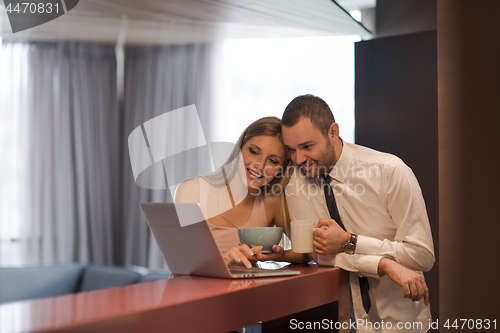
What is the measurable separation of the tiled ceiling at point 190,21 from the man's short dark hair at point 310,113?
3.69 feet

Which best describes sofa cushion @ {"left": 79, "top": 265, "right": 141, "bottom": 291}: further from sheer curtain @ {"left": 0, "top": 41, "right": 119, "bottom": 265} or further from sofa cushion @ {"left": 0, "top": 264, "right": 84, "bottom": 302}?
sheer curtain @ {"left": 0, "top": 41, "right": 119, "bottom": 265}

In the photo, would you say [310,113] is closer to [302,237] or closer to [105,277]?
[302,237]

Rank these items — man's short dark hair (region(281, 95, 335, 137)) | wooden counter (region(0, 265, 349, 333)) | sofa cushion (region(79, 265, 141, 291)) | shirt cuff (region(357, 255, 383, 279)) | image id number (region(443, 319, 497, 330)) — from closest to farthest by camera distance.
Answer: wooden counter (region(0, 265, 349, 333))
shirt cuff (region(357, 255, 383, 279))
man's short dark hair (region(281, 95, 335, 137))
image id number (region(443, 319, 497, 330))
sofa cushion (region(79, 265, 141, 291))

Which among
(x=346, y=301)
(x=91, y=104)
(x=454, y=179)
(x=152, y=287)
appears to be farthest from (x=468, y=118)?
(x=91, y=104)

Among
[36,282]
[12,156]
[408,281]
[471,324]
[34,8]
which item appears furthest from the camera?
[12,156]

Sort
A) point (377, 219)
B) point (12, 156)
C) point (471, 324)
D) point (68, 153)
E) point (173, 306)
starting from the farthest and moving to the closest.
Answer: point (68, 153) → point (12, 156) → point (471, 324) → point (377, 219) → point (173, 306)

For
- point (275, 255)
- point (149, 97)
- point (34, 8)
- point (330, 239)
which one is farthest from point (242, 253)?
point (149, 97)

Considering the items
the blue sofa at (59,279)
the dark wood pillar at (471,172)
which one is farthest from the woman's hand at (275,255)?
the blue sofa at (59,279)

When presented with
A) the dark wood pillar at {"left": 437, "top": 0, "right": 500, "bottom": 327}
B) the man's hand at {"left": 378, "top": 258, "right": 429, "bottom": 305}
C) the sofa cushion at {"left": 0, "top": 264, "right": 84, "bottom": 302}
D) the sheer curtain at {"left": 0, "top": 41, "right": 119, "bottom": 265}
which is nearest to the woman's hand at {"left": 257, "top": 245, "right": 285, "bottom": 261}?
the man's hand at {"left": 378, "top": 258, "right": 429, "bottom": 305}

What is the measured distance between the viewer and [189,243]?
105 cm

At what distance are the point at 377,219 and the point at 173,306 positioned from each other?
92 centimetres

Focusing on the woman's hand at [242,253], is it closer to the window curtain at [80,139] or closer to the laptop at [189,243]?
the laptop at [189,243]

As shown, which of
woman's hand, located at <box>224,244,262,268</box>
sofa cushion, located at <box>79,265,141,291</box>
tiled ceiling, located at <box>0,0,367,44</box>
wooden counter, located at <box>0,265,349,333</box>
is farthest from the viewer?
sofa cushion, located at <box>79,265,141,291</box>

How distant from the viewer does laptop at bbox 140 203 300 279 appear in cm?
99
